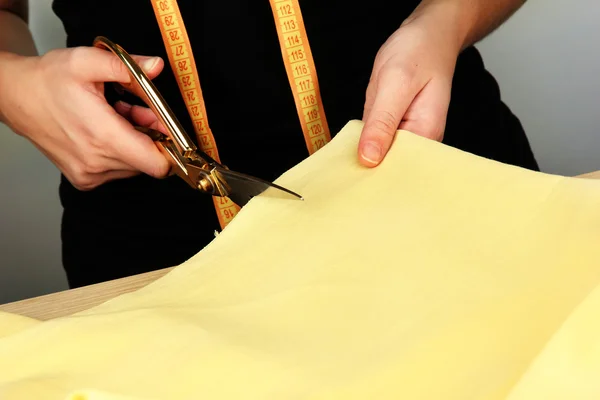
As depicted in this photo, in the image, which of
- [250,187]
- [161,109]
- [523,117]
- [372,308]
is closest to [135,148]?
[161,109]

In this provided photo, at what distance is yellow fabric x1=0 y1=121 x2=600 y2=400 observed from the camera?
46 cm

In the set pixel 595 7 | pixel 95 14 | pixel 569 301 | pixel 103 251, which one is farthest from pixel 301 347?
pixel 595 7

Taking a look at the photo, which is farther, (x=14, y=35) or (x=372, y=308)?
(x=14, y=35)

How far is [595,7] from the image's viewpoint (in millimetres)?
1602

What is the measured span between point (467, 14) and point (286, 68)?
291 millimetres

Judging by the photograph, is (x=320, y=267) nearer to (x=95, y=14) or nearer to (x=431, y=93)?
(x=431, y=93)

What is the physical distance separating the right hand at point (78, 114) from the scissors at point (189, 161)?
2 cm

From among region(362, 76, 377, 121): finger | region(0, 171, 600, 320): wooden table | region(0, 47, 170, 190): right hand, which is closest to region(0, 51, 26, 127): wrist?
region(0, 47, 170, 190): right hand

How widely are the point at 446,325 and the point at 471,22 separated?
62cm

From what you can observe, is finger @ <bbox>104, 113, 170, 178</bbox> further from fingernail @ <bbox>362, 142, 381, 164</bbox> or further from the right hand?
fingernail @ <bbox>362, 142, 381, 164</bbox>

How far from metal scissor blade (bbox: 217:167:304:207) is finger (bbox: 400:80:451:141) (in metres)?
0.20

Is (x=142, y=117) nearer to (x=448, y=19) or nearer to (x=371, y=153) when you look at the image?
(x=371, y=153)

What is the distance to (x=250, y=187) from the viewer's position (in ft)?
2.27

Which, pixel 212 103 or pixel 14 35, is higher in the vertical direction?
pixel 14 35
